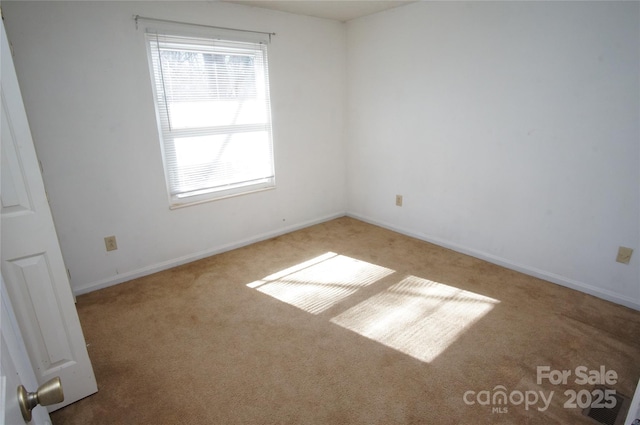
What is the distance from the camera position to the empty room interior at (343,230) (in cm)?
184

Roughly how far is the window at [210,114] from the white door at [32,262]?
1535mm

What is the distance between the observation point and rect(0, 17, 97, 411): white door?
1.40 meters

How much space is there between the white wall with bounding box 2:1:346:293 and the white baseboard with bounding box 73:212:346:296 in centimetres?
1

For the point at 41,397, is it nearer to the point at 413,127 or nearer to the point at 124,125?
the point at 124,125

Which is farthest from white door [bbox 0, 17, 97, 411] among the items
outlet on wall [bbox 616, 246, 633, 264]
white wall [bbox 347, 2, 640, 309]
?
outlet on wall [bbox 616, 246, 633, 264]

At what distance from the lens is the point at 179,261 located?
3.24 metres

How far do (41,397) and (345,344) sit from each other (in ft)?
5.48

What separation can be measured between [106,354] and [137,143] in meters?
1.62

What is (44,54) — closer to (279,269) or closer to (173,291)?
(173,291)

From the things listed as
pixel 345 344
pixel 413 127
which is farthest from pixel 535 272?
pixel 345 344

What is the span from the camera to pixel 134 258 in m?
3.01

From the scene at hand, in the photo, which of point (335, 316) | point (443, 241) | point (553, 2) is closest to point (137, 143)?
point (335, 316)

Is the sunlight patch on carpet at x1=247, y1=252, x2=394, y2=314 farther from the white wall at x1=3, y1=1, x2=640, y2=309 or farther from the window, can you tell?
the window

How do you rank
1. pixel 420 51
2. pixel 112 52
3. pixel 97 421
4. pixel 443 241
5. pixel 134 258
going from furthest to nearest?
pixel 443 241
pixel 420 51
pixel 134 258
pixel 112 52
pixel 97 421
